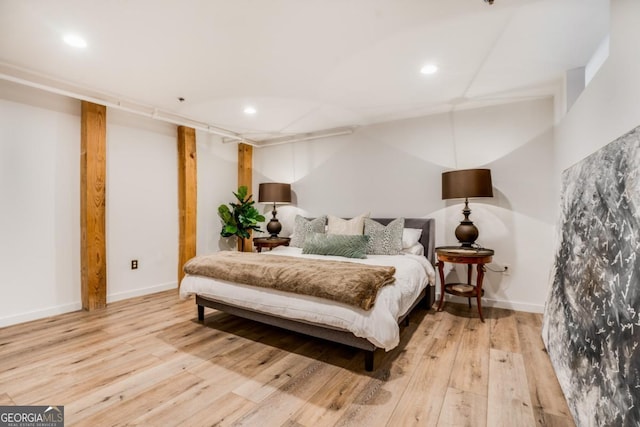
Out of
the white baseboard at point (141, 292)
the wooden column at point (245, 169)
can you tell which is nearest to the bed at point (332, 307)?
the white baseboard at point (141, 292)

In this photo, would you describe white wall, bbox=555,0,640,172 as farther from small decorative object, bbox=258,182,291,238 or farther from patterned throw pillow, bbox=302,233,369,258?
small decorative object, bbox=258,182,291,238

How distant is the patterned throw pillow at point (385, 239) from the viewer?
3357mm

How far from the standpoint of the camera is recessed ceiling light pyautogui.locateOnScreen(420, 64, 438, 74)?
255 centimetres

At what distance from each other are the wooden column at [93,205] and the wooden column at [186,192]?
3.22ft

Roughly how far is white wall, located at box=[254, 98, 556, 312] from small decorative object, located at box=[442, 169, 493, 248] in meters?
0.29

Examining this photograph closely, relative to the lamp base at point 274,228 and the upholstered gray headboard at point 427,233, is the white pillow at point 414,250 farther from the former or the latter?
the lamp base at point 274,228

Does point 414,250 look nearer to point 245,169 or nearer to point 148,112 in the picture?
point 245,169

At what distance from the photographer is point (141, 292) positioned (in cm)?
379

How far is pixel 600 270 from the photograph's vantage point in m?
1.54

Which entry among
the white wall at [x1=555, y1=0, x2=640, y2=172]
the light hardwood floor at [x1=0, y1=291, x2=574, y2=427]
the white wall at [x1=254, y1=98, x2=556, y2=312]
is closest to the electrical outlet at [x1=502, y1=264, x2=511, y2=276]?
the white wall at [x1=254, y1=98, x2=556, y2=312]

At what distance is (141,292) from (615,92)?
476 cm

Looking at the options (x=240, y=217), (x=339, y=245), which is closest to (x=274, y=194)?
(x=240, y=217)

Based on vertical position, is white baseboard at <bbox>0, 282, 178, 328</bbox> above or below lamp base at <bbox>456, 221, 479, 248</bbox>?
below

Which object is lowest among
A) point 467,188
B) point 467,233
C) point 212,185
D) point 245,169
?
point 467,233
